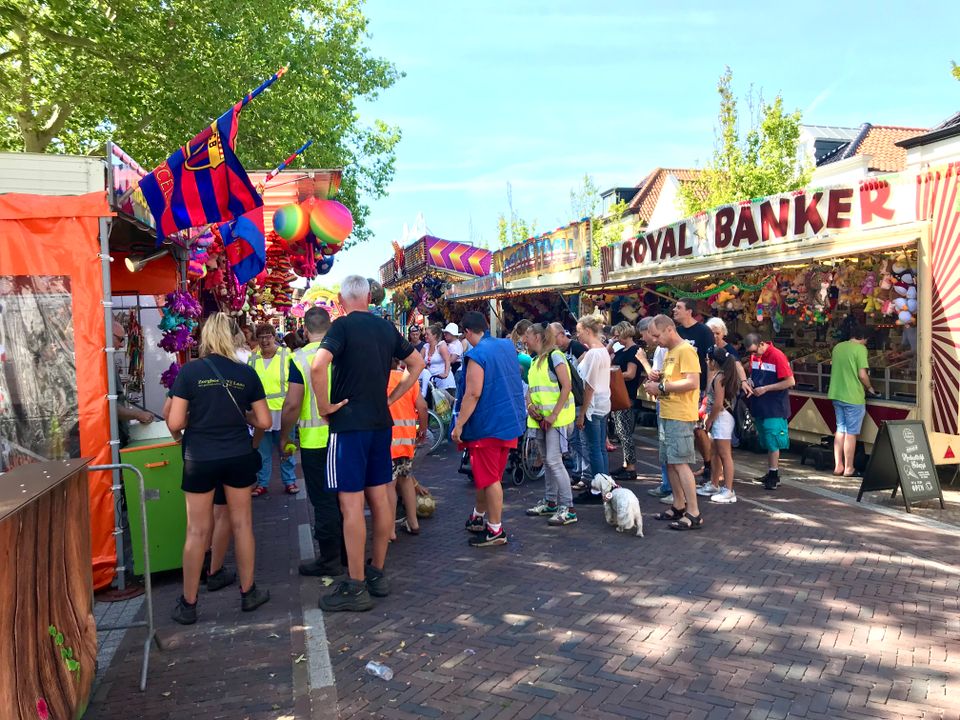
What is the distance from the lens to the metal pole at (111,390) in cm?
493

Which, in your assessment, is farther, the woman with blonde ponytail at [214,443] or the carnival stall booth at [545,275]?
the carnival stall booth at [545,275]

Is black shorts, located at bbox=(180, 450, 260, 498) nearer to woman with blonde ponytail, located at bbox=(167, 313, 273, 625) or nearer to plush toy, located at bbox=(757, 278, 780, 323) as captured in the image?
woman with blonde ponytail, located at bbox=(167, 313, 273, 625)

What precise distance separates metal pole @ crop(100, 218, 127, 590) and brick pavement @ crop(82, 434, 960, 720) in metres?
0.49

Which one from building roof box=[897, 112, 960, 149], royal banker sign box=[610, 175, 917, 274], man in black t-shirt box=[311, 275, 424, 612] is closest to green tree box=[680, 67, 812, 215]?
building roof box=[897, 112, 960, 149]

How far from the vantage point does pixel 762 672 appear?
11.8ft

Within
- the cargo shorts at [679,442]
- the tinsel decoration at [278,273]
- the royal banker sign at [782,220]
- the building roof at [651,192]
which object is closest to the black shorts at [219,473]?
the cargo shorts at [679,442]

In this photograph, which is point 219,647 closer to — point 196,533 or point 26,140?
point 196,533

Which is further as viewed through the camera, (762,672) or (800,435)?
(800,435)

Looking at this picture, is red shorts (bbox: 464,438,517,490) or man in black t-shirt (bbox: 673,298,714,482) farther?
man in black t-shirt (bbox: 673,298,714,482)

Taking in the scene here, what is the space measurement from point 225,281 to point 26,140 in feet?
29.2

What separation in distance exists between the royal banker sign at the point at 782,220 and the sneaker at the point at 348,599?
Answer: 6.71m

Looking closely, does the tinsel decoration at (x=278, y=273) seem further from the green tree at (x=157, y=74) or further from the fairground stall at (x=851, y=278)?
the fairground stall at (x=851, y=278)

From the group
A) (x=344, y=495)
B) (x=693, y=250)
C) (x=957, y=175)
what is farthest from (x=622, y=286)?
(x=344, y=495)

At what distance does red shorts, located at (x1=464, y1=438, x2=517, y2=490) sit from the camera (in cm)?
549
